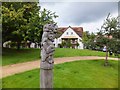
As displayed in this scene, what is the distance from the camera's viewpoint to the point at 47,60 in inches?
305

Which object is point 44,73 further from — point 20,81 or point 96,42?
point 96,42

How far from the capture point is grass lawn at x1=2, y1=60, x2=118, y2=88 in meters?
10.5

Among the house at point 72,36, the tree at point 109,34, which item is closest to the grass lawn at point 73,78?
the tree at point 109,34

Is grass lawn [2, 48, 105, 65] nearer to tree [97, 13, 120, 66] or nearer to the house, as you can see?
tree [97, 13, 120, 66]

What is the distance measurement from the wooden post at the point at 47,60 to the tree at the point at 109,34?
8937 millimetres

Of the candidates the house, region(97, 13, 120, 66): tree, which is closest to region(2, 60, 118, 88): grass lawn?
region(97, 13, 120, 66): tree

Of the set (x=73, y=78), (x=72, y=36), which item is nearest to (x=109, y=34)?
(x=73, y=78)

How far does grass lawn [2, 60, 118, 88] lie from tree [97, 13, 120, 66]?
2.24m

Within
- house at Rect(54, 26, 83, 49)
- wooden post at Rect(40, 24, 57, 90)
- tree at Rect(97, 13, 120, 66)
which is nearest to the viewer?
wooden post at Rect(40, 24, 57, 90)

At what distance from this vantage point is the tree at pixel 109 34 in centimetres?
1602

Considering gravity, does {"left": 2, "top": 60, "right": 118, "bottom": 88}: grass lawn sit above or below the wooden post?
below

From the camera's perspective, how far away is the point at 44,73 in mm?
7641

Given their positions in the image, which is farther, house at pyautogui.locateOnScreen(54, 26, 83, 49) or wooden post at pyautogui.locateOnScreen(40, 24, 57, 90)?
house at pyautogui.locateOnScreen(54, 26, 83, 49)

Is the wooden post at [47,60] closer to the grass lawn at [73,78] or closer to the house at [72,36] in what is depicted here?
the grass lawn at [73,78]
